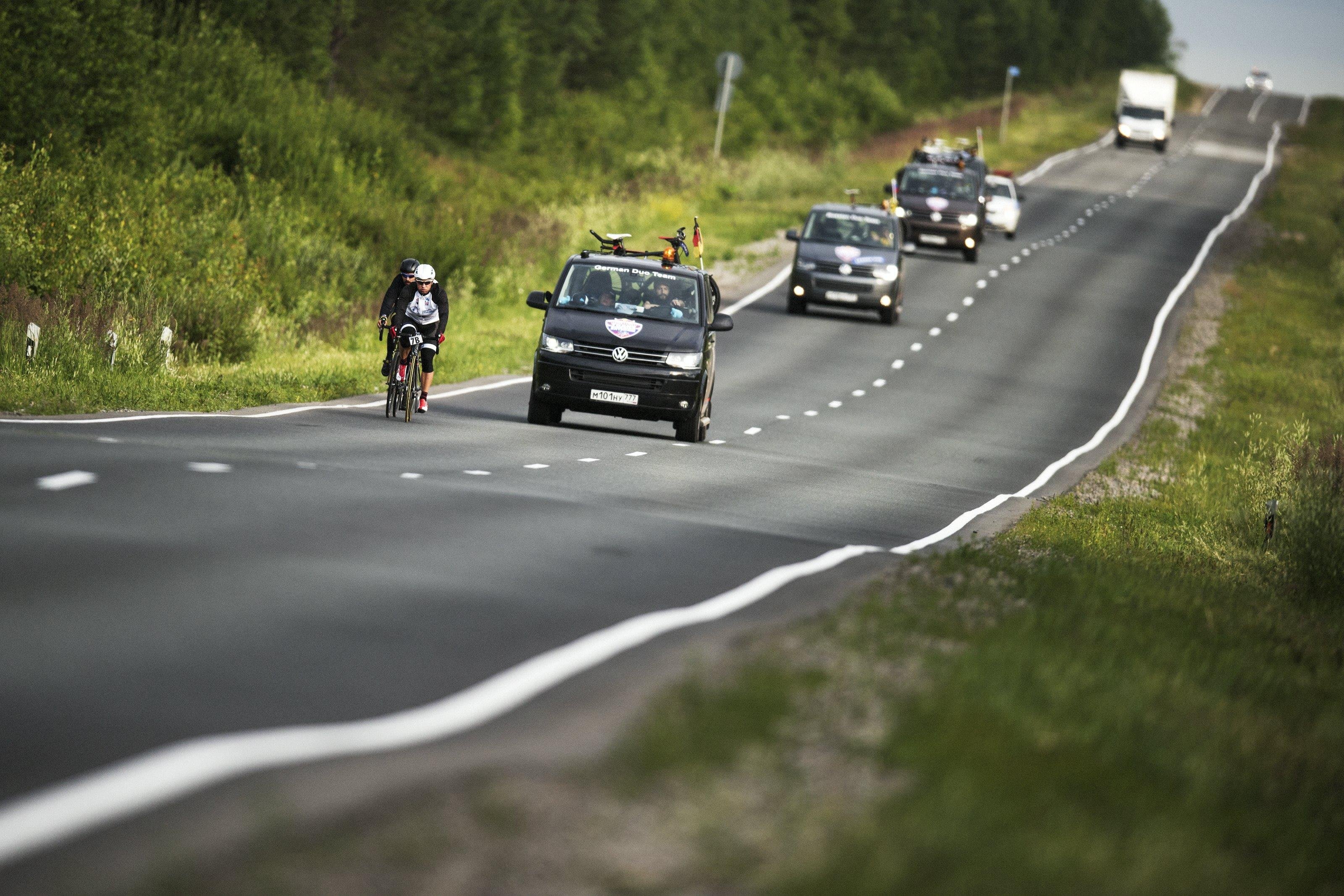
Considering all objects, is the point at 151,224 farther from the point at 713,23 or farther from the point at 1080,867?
the point at 713,23

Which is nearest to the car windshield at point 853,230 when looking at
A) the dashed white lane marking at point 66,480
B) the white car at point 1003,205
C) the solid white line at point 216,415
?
the solid white line at point 216,415

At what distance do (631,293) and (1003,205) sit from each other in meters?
35.6

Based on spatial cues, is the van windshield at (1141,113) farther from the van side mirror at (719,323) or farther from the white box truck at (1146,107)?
the van side mirror at (719,323)

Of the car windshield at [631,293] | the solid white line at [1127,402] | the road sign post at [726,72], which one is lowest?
the solid white line at [1127,402]

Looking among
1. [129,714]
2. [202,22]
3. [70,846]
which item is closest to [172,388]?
[129,714]

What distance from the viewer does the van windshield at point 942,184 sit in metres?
48.1

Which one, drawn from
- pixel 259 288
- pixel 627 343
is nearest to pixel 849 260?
pixel 259 288

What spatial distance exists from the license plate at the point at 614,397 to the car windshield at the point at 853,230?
16.6 meters

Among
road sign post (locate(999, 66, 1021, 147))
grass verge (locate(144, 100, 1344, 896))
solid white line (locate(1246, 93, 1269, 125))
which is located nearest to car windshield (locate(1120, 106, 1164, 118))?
road sign post (locate(999, 66, 1021, 147))

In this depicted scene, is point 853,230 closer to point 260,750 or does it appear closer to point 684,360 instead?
point 684,360

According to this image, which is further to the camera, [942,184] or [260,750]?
[942,184]

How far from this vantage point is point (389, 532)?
1137 centimetres

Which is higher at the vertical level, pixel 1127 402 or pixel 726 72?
pixel 726 72

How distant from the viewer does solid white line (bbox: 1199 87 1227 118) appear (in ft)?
401
